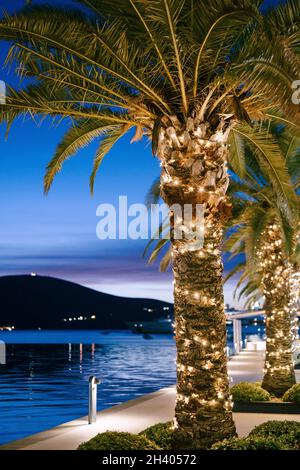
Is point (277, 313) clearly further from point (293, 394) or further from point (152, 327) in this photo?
point (152, 327)

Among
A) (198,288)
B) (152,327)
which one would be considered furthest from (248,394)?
(152,327)

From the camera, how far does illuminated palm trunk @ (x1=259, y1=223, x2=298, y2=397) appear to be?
635 inches

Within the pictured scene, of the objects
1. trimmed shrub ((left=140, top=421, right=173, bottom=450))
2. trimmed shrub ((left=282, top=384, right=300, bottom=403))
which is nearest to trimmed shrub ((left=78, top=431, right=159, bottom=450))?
trimmed shrub ((left=140, top=421, right=173, bottom=450))

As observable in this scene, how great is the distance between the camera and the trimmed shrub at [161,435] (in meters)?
9.99

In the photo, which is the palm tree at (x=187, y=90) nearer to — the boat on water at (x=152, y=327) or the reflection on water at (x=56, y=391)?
the reflection on water at (x=56, y=391)

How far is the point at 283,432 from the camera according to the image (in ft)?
31.6

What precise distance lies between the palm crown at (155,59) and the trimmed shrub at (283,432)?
4263mm

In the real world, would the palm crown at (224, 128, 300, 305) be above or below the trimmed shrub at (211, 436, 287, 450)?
above

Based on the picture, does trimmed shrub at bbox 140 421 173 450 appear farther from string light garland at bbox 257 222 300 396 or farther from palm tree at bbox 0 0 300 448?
string light garland at bbox 257 222 300 396

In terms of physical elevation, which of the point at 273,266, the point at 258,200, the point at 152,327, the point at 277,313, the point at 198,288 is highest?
the point at 258,200

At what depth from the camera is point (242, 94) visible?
10.3 meters

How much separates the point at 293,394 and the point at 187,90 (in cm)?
809

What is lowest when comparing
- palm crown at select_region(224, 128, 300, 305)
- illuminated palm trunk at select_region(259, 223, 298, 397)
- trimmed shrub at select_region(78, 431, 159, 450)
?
trimmed shrub at select_region(78, 431, 159, 450)

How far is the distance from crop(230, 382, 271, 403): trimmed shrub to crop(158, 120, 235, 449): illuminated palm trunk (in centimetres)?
578
